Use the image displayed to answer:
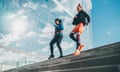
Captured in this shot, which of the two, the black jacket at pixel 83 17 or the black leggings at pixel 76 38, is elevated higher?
the black jacket at pixel 83 17

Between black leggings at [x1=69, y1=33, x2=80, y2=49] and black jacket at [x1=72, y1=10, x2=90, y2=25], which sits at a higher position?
black jacket at [x1=72, y1=10, x2=90, y2=25]

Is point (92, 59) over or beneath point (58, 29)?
beneath

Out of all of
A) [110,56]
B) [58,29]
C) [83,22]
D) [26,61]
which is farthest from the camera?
[26,61]

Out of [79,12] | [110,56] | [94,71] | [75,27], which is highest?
[79,12]

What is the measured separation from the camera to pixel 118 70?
113 inches

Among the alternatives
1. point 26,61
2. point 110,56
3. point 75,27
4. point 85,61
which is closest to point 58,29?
point 75,27

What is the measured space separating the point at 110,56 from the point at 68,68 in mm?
1044

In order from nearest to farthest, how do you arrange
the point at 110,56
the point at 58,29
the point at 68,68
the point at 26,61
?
the point at 110,56, the point at 68,68, the point at 58,29, the point at 26,61

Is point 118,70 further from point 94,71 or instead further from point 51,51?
point 51,51

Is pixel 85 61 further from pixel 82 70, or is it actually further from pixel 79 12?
pixel 79 12

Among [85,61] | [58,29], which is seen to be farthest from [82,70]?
[58,29]

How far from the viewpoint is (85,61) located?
3.82m

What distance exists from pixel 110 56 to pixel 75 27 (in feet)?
8.10

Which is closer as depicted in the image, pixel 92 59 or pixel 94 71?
pixel 94 71
